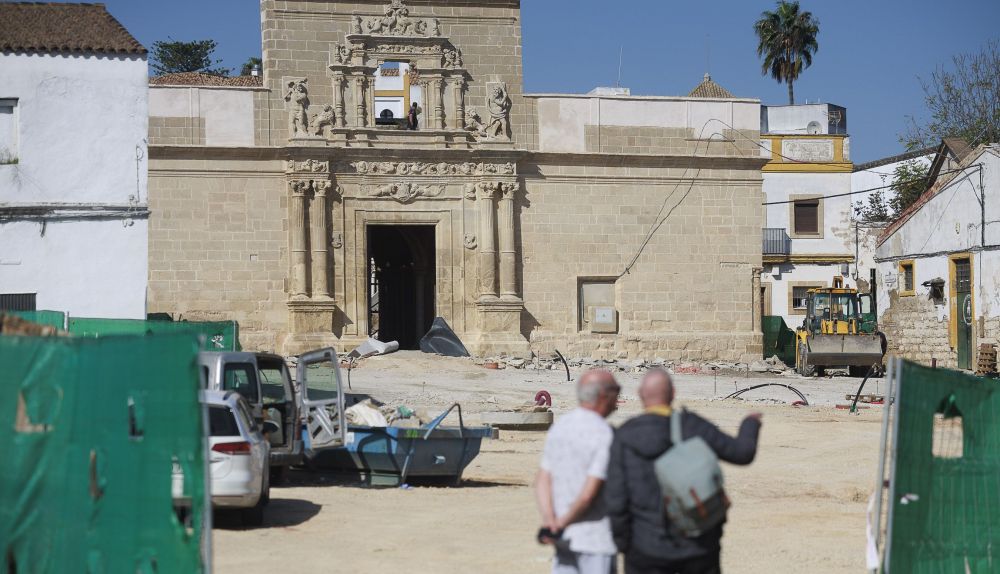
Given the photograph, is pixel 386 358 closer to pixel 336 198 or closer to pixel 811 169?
pixel 336 198

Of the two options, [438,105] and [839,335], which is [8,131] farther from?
[839,335]

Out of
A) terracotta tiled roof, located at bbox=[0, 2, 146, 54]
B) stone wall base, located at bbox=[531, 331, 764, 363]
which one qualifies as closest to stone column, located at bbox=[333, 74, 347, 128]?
stone wall base, located at bbox=[531, 331, 764, 363]

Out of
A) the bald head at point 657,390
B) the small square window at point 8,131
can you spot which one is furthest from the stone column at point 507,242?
the bald head at point 657,390

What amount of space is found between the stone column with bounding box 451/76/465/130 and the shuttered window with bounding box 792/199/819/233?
19262 millimetres

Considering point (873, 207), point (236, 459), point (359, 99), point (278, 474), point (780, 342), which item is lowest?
point (278, 474)

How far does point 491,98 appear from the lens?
33.9 meters

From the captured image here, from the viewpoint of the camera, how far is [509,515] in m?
13.7

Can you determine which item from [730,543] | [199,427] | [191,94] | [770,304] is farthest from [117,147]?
[770,304]

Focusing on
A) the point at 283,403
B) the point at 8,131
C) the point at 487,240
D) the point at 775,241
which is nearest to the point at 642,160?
the point at 487,240

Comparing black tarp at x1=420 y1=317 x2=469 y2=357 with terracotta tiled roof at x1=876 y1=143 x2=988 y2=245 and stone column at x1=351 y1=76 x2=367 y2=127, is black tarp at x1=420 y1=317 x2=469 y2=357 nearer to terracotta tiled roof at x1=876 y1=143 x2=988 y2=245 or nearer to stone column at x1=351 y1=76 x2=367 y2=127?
stone column at x1=351 y1=76 x2=367 y2=127

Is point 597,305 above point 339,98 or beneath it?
beneath

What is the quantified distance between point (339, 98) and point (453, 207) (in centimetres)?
390

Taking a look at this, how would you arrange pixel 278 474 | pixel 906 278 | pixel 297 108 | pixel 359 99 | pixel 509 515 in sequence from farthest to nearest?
pixel 906 278 < pixel 359 99 < pixel 297 108 < pixel 278 474 < pixel 509 515

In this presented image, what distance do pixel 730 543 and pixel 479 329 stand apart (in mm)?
21724
